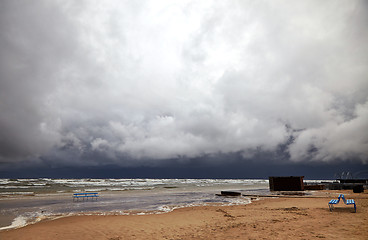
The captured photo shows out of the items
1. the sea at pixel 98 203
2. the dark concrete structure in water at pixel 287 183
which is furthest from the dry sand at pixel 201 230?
the dark concrete structure in water at pixel 287 183

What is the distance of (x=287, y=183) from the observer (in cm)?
4066

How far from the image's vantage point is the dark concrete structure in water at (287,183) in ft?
130

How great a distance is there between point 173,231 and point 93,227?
4694mm

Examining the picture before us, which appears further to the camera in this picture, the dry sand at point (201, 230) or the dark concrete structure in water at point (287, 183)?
the dark concrete structure in water at point (287, 183)

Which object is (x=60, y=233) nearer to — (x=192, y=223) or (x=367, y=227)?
(x=192, y=223)

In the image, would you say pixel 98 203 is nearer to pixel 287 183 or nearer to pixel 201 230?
pixel 201 230

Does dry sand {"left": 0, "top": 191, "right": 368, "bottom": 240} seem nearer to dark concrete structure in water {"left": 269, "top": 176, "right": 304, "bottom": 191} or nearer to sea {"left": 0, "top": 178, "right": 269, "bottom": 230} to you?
sea {"left": 0, "top": 178, "right": 269, "bottom": 230}

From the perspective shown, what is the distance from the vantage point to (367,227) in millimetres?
9211

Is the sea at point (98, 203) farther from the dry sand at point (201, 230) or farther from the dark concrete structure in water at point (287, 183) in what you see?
the dry sand at point (201, 230)

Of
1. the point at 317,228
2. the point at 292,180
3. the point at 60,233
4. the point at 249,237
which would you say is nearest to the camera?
the point at 249,237

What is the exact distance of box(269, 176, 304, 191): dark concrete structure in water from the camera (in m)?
39.7

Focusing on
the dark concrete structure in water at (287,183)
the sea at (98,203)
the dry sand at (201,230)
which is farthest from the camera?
the dark concrete structure in water at (287,183)

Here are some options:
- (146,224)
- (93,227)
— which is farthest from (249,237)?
(93,227)

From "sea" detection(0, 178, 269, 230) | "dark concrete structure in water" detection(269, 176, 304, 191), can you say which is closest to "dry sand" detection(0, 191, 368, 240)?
"sea" detection(0, 178, 269, 230)
